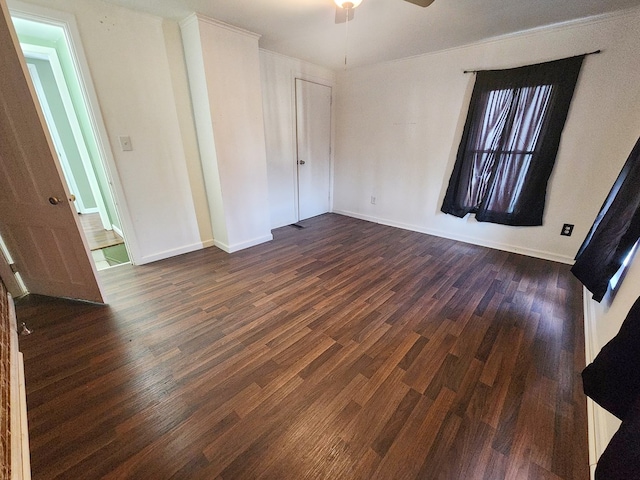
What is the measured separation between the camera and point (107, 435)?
45.2 inches

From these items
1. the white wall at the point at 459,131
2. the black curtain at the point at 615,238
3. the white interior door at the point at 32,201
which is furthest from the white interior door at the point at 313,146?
the black curtain at the point at 615,238

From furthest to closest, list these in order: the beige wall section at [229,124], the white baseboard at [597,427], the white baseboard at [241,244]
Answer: the white baseboard at [241,244] → the beige wall section at [229,124] → the white baseboard at [597,427]

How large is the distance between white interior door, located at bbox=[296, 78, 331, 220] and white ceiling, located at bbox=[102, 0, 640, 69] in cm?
88

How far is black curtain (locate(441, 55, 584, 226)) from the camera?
2520mm

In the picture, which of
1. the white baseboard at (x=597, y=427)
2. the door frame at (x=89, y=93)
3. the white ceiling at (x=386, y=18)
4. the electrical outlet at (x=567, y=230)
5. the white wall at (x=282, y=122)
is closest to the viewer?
the white baseboard at (x=597, y=427)

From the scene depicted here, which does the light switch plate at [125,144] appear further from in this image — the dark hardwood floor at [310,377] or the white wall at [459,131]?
the white wall at [459,131]

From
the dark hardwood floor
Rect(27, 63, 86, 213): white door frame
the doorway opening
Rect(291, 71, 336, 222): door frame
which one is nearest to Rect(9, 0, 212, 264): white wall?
the doorway opening

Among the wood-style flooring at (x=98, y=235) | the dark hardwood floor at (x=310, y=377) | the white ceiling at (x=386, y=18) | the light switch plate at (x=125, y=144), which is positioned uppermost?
the white ceiling at (x=386, y=18)

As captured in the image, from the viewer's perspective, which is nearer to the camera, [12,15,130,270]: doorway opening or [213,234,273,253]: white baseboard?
[12,15,130,270]: doorway opening

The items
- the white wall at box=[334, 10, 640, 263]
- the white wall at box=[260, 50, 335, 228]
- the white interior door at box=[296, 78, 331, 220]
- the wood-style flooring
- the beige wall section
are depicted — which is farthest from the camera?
the white interior door at box=[296, 78, 331, 220]

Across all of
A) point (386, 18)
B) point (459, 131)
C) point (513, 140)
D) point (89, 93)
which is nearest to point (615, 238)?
point (513, 140)

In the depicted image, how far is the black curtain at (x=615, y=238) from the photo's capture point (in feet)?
Answer: 5.09

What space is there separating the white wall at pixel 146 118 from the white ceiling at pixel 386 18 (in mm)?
202

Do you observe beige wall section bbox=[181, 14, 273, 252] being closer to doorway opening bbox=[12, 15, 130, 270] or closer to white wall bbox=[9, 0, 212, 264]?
white wall bbox=[9, 0, 212, 264]
